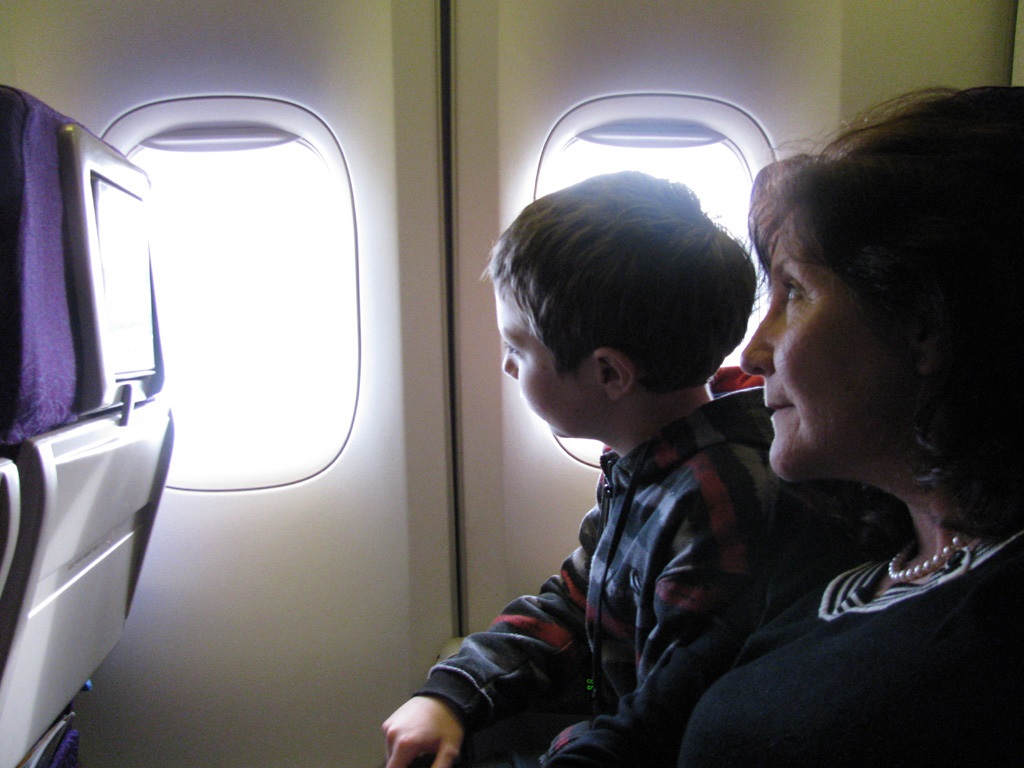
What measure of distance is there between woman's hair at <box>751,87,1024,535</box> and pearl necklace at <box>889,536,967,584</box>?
33 millimetres

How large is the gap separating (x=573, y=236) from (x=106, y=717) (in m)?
1.68

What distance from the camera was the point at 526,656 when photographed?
1.10 meters

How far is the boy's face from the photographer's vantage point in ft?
3.47

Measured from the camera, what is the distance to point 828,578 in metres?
0.83

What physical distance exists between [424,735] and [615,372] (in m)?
0.62

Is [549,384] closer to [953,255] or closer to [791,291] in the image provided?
[791,291]

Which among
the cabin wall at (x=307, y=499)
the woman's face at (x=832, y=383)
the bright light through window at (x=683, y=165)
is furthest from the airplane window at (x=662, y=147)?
the woman's face at (x=832, y=383)

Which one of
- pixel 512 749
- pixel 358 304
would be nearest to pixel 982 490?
pixel 512 749

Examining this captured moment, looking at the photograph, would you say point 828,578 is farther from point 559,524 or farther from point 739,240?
point 559,524

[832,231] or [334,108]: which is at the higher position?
[334,108]

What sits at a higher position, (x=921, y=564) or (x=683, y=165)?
(x=683, y=165)

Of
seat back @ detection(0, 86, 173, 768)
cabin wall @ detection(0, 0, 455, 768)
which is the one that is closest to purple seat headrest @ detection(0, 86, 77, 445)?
seat back @ detection(0, 86, 173, 768)

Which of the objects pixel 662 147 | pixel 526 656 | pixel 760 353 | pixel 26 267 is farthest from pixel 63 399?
pixel 662 147

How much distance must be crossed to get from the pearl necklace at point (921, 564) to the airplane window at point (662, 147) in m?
0.88
